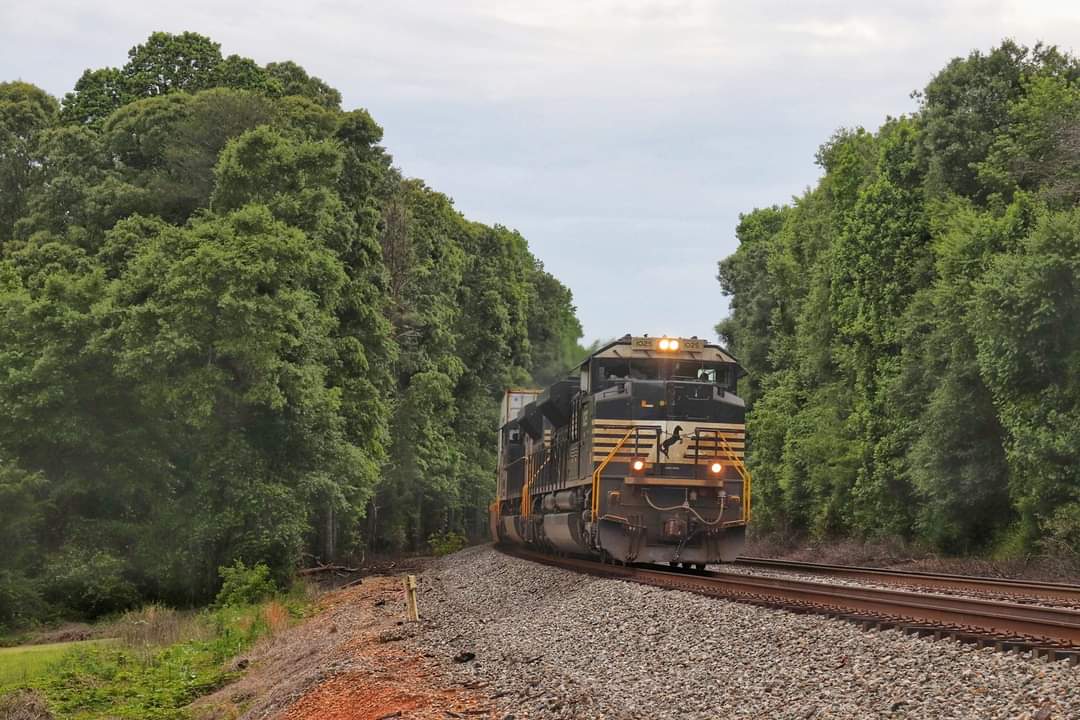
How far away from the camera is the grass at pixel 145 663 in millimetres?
18906

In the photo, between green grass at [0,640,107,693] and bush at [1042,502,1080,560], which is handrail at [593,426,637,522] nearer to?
green grass at [0,640,107,693]

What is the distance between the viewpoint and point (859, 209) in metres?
43.5

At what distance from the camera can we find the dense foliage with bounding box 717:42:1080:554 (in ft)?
A: 89.9

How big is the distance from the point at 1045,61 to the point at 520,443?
1864cm

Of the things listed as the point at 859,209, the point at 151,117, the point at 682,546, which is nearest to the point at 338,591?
the point at 682,546

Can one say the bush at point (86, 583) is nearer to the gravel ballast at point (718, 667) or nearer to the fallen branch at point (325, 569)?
the fallen branch at point (325, 569)

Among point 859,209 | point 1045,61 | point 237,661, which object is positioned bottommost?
point 237,661

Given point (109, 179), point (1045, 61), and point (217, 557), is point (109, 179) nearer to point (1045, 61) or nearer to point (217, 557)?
point (217, 557)

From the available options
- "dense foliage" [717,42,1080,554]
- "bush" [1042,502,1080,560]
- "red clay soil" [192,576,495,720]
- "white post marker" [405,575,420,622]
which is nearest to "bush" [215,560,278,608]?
"red clay soil" [192,576,495,720]

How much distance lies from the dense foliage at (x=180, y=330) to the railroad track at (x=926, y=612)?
53.8 ft

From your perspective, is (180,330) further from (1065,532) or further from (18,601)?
(1065,532)

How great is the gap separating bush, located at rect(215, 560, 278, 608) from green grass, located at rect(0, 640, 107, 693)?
5.03 metres

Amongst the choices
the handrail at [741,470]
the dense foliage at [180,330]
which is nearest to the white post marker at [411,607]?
the handrail at [741,470]

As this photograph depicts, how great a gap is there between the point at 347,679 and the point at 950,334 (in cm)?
2330
